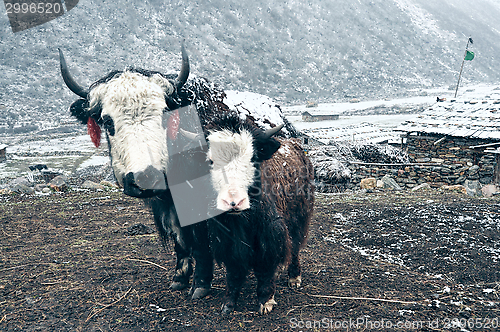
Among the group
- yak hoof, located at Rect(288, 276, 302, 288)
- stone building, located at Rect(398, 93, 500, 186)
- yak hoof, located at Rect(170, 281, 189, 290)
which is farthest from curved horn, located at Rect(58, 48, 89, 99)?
stone building, located at Rect(398, 93, 500, 186)

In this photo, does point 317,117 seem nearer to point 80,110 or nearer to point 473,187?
point 473,187

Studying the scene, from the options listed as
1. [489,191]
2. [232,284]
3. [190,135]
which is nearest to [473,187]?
[489,191]

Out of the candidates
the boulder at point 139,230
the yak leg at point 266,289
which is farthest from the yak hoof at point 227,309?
the boulder at point 139,230

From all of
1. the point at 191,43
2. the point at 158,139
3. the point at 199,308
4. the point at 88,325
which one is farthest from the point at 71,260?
the point at 191,43

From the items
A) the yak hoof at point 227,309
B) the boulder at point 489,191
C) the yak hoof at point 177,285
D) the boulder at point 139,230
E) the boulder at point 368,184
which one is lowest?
the boulder at point 368,184

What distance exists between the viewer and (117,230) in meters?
6.41

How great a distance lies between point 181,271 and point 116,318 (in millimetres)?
943

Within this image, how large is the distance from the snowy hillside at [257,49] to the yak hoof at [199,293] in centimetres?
4163

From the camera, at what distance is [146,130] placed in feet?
10.2

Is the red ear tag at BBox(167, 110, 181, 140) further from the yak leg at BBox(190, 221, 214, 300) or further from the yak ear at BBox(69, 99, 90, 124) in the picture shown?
the yak leg at BBox(190, 221, 214, 300)

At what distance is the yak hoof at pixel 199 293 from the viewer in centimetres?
389

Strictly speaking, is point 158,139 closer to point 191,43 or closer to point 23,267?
point 23,267

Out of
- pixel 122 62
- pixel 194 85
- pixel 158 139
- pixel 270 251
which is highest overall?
pixel 194 85

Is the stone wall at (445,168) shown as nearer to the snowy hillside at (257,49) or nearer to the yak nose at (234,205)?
the yak nose at (234,205)
